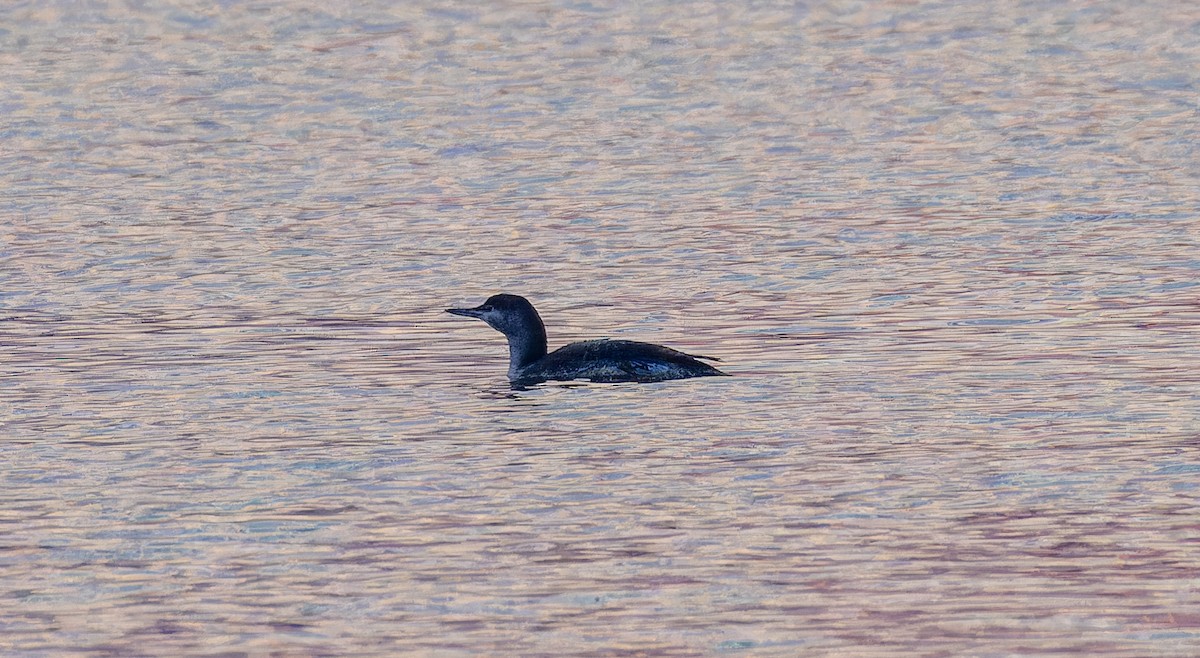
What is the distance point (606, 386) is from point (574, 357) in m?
0.51

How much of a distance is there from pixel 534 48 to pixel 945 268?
2548 cm

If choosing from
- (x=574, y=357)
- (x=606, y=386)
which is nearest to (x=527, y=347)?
(x=574, y=357)

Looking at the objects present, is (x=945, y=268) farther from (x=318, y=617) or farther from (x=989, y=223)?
(x=318, y=617)

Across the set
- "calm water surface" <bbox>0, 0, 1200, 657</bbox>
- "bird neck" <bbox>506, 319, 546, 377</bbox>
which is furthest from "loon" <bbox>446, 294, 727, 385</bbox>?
"calm water surface" <bbox>0, 0, 1200, 657</bbox>

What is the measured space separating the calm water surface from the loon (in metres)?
0.29

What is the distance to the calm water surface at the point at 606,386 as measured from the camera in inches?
399

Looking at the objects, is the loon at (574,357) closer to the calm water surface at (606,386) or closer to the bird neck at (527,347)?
the bird neck at (527,347)

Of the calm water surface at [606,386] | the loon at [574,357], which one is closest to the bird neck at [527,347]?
the loon at [574,357]

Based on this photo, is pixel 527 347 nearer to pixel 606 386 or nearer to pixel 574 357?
pixel 574 357

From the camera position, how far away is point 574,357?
16375mm

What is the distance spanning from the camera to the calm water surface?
399 inches

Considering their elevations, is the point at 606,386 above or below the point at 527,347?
below

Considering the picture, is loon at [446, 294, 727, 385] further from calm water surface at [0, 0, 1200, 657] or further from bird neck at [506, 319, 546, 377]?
calm water surface at [0, 0, 1200, 657]

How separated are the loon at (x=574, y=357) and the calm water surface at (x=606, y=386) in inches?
11.3
